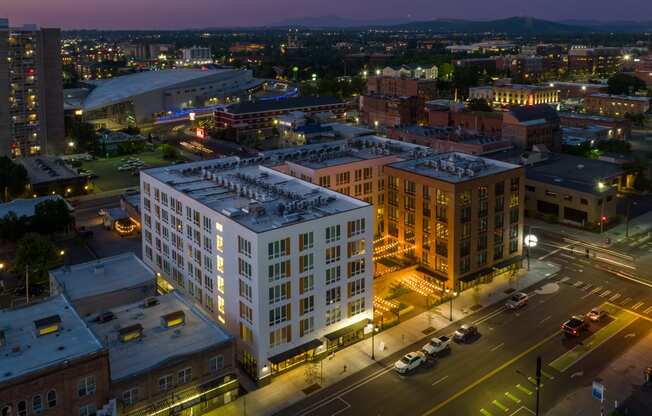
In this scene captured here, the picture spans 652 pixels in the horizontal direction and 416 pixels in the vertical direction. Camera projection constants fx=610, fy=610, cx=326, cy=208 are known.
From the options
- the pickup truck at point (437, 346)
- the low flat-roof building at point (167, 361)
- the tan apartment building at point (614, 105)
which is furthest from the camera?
the tan apartment building at point (614, 105)

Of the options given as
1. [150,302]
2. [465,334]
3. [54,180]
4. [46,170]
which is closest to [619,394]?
[465,334]

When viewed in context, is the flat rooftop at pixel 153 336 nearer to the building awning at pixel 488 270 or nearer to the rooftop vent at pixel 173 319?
the rooftop vent at pixel 173 319

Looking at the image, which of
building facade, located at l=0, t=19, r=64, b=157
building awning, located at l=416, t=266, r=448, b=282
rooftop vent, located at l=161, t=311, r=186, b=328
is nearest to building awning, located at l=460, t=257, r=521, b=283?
building awning, located at l=416, t=266, r=448, b=282

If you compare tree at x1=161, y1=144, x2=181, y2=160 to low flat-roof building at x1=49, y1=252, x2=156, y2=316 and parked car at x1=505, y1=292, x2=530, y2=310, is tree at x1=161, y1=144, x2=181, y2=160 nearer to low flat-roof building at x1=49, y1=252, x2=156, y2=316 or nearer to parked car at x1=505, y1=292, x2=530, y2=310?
low flat-roof building at x1=49, y1=252, x2=156, y2=316

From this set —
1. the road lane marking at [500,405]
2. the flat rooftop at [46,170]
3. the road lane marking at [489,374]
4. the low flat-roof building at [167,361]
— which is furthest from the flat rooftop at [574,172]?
the flat rooftop at [46,170]

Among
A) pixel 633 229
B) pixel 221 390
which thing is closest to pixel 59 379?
pixel 221 390

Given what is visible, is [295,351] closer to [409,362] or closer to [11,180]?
[409,362]
